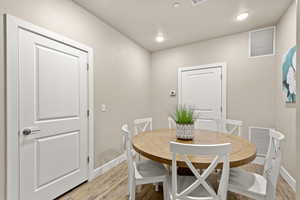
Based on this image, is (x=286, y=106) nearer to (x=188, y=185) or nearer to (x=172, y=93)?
(x=188, y=185)

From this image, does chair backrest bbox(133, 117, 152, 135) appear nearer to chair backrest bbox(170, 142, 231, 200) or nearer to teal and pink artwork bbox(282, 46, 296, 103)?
chair backrest bbox(170, 142, 231, 200)

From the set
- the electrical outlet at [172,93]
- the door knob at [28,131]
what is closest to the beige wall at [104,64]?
the door knob at [28,131]

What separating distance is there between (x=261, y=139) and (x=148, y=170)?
240cm

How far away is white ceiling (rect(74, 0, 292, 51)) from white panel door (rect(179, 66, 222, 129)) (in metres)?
0.81

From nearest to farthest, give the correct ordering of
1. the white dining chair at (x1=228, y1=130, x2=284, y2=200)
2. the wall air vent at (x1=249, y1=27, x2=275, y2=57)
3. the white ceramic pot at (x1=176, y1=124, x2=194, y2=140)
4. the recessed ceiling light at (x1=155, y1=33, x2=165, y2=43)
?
the white dining chair at (x1=228, y1=130, x2=284, y2=200) < the white ceramic pot at (x1=176, y1=124, x2=194, y2=140) < the wall air vent at (x1=249, y1=27, x2=275, y2=57) < the recessed ceiling light at (x1=155, y1=33, x2=165, y2=43)

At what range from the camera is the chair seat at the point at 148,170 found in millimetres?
1479

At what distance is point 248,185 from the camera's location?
1266mm

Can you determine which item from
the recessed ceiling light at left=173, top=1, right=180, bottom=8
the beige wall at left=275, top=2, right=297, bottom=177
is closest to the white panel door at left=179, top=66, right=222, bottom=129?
the beige wall at left=275, top=2, right=297, bottom=177

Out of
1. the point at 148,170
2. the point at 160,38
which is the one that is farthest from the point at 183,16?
the point at 148,170

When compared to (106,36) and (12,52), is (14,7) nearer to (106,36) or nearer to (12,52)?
(12,52)

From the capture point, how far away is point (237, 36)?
9.46 ft

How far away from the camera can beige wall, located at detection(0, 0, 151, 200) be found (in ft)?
4.92

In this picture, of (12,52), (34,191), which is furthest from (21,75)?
(34,191)

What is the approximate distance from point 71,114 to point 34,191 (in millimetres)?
914
